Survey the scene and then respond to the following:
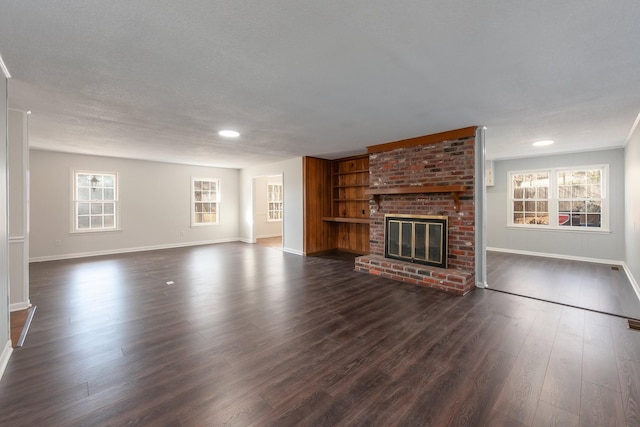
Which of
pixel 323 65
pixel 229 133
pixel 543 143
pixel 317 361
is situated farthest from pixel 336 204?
pixel 317 361

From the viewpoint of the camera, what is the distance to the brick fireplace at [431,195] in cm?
414

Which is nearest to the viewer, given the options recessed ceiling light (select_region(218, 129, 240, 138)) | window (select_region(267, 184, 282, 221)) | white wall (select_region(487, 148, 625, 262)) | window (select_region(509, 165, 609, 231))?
recessed ceiling light (select_region(218, 129, 240, 138))

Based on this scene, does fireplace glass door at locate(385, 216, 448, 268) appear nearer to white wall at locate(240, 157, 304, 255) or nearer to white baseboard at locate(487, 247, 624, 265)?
white wall at locate(240, 157, 304, 255)

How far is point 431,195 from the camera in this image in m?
4.60

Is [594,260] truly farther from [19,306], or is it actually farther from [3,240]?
[19,306]

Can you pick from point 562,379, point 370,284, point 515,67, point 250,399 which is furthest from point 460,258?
point 250,399

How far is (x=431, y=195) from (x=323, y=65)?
10.1 feet

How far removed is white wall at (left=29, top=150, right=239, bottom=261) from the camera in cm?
603

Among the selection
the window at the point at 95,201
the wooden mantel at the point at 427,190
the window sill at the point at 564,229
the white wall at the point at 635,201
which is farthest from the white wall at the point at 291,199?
the white wall at the point at 635,201

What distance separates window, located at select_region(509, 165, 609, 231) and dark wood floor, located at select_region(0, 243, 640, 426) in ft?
12.3

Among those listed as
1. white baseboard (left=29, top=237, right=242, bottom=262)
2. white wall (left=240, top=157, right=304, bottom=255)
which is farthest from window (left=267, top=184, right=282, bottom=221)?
white wall (left=240, top=157, right=304, bottom=255)

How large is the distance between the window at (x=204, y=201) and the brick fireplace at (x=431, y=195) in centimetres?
542

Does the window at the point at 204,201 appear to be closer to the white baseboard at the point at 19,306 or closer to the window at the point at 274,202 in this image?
the window at the point at 274,202

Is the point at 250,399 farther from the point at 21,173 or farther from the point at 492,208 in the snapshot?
the point at 492,208
